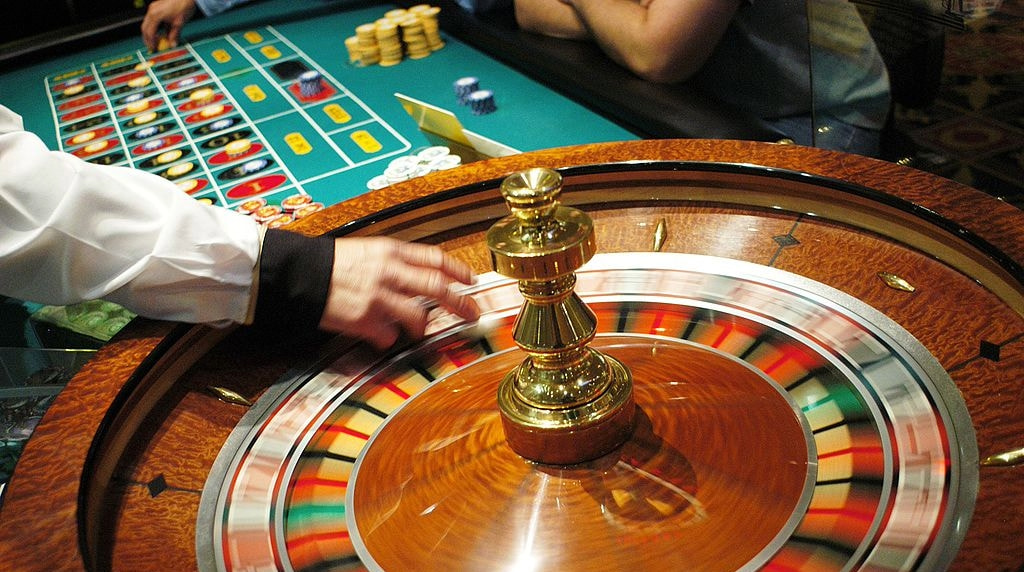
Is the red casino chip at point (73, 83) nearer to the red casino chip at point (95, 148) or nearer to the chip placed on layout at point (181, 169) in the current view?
the red casino chip at point (95, 148)

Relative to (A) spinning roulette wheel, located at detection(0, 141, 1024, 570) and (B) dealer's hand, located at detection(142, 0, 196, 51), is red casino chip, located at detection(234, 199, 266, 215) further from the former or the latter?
(B) dealer's hand, located at detection(142, 0, 196, 51)

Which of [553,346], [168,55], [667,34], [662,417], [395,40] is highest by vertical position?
[553,346]

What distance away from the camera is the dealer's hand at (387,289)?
1.08 metres

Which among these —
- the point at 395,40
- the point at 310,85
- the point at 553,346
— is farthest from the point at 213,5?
the point at 553,346

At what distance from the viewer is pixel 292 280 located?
1.12m

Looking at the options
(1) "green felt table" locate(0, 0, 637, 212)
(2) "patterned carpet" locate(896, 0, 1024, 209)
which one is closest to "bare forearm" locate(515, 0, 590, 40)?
(1) "green felt table" locate(0, 0, 637, 212)

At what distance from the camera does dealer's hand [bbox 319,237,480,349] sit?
1.08 meters

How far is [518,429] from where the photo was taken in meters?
0.86

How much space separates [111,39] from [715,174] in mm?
3787

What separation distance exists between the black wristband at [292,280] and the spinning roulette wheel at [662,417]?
4cm

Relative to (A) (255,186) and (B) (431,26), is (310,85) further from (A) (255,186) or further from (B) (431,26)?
(A) (255,186)

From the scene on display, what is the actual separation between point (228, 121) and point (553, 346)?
2.17 m

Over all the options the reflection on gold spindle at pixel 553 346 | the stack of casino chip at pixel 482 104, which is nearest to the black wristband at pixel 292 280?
the reflection on gold spindle at pixel 553 346

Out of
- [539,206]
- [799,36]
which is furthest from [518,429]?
[799,36]
